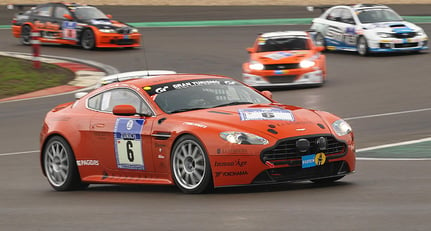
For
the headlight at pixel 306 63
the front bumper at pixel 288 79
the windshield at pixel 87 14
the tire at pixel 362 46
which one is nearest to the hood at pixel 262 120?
the front bumper at pixel 288 79

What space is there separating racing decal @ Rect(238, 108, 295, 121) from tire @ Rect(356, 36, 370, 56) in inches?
679

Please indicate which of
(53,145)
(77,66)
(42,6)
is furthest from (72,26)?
(53,145)

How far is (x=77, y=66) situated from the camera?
26.0m

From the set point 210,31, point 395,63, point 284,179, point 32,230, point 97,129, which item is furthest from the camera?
point 210,31

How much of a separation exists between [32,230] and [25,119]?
10540mm

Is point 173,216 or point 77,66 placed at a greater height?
point 173,216

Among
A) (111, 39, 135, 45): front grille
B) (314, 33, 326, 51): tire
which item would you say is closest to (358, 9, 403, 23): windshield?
(314, 33, 326, 51): tire

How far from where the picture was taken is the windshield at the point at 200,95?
9.69 metres

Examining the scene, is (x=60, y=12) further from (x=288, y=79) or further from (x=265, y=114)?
(x=265, y=114)

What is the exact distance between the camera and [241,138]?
28.7 ft

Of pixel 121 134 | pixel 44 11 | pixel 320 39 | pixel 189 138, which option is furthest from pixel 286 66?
pixel 189 138

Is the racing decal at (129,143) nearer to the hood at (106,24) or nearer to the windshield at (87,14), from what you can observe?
the hood at (106,24)

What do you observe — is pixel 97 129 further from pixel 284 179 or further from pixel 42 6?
pixel 42 6

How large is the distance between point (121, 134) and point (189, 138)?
1.06m
